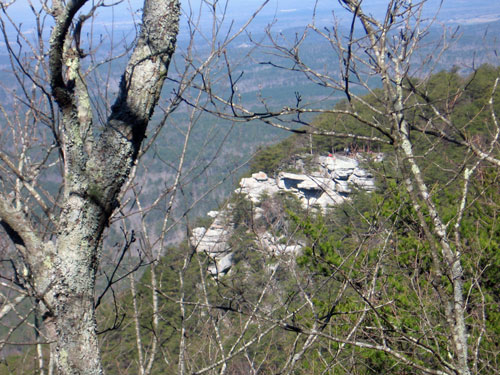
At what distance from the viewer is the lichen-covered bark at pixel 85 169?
1.39 meters

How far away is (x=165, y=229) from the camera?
8.86 ft

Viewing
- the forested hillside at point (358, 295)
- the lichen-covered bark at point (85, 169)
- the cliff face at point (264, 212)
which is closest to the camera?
the lichen-covered bark at point (85, 169)

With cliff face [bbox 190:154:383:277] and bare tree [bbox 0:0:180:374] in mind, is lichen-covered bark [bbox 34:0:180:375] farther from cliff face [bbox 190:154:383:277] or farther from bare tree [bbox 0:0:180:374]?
cliff face [bbox 190:154:383:277]

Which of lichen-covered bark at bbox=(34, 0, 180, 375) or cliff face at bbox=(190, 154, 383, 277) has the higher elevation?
lichen-covered bark at bbox=(34, 0, 180, 375)

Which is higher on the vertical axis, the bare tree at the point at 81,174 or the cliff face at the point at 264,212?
the bare tree at the point at 81,174

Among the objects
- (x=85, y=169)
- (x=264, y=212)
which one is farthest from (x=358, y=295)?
(x=85, y=169)

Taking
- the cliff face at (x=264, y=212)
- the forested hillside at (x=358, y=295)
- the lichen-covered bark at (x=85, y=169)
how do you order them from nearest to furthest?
the lichen-covered bark at (x=85, y=169) < the forested hillside at (x=358, y=295) < the cliff face at (x=264, y=212)

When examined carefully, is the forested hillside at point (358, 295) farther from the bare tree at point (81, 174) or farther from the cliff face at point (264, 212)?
the bare tree at point (81, 174)

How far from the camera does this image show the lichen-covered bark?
139 centimetres

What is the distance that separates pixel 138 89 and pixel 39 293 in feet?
2.52

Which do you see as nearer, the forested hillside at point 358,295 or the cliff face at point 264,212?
the forested hillside at point 358,295

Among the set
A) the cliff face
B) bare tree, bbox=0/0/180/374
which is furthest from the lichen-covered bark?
the cliff face

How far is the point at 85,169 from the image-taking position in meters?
1.44

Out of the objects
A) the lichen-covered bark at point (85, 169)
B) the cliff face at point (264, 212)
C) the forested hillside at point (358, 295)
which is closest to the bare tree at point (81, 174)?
the lichen-covered bark at point (85, 169)
